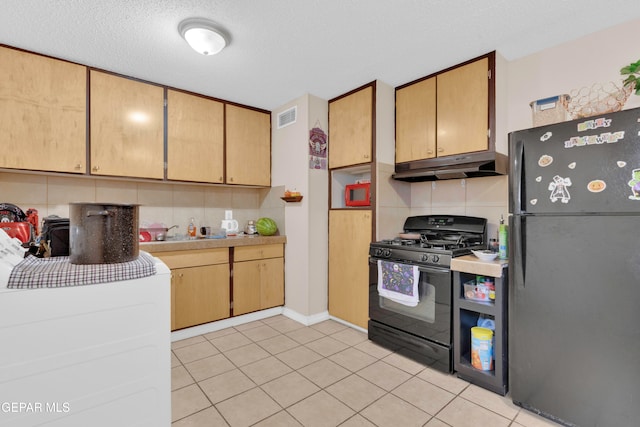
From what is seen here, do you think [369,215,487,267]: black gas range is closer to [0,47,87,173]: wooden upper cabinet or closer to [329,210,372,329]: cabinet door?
[329,210,372,329]: cabinet door

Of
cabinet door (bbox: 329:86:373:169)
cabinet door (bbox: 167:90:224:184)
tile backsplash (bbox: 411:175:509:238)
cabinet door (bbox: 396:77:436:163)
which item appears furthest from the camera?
cabinet door (bbox: 167:90:224:184)

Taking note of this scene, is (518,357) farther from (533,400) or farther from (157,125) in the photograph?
(157,125)

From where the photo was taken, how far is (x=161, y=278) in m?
1.09

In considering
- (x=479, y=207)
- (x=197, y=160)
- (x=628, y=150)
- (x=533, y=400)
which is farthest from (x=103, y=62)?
Result: (x=533, y=400)

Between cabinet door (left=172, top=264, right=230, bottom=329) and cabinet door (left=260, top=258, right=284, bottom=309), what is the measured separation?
0.40 meters

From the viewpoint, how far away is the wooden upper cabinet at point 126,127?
2516 millimetres

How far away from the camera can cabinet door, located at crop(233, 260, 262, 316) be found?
3062mm

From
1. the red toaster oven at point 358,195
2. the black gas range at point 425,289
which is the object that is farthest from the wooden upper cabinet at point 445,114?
the black gas range at point 425,289

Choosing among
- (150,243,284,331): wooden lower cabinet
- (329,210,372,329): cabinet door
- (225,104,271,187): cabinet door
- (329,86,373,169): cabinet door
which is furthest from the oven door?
(225,104,271,187): cabinet door

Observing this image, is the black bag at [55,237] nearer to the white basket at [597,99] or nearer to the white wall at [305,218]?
the white wall at [305,218]

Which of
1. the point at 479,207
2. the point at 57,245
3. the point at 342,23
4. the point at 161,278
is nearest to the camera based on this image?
the point at 161,278

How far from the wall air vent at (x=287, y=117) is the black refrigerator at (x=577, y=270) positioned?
2.10 meters

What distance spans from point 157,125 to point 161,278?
7.33 feet

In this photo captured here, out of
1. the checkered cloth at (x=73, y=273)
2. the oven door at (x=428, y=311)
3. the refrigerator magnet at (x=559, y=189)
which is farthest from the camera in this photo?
the oven door at (x=428, y=311)
